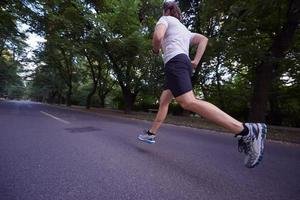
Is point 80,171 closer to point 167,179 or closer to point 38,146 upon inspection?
point 167,179

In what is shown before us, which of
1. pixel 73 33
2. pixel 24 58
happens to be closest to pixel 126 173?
pixel 73 33

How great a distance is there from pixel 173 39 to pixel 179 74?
1.83 feet

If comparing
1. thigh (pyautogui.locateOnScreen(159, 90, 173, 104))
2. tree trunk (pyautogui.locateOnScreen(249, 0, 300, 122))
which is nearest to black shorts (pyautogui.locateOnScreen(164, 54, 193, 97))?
thigh (pyautogui.locateOnScreen(159, 90, 173, 104))

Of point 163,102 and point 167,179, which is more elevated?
point 163,102

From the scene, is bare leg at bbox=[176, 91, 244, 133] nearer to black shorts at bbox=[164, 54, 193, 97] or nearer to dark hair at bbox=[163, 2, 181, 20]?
black shorts at bbox=[164, 54, 193, 97]

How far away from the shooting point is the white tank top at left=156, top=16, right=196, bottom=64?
3.26 m

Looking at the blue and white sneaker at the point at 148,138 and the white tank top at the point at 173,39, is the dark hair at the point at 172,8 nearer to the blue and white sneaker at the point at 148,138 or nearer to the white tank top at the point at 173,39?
the white tank top at the point at 173,39

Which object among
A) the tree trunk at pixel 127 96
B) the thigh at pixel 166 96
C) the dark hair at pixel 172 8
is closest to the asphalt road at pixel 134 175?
the thigh at pixel 166 96

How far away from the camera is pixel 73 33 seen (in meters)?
21.6

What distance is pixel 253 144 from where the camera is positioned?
9.09 feet

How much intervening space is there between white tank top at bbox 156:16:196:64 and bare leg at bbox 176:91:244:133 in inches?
23.6

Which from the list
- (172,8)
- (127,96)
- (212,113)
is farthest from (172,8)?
(127,96)

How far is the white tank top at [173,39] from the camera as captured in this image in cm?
326

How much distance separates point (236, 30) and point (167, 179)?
10.7 metres
